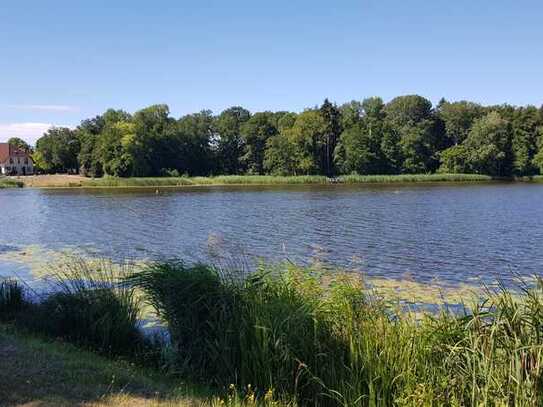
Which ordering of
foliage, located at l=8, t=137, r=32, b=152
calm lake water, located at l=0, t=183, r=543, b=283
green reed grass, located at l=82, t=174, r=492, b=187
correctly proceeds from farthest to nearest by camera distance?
1. foliage, located at l=8, t=137, r=32, b=152
2. green reed grass, located at l=82, t=174, r=492, b=187
3. calm lake water, located at l=0, t=183, r=543, b=283

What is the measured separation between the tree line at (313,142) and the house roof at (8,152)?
1307 cm

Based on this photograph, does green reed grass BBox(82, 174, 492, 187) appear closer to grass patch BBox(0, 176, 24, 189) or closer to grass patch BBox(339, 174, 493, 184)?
grass patch BBox(339, 174, 493, 184)

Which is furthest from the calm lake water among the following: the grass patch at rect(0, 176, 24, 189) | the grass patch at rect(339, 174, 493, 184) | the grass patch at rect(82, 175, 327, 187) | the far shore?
the grass patch at rect(0, 176, 24, 189)

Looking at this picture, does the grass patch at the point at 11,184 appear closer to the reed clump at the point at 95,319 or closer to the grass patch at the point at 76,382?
the reed clump at the point at 95,319

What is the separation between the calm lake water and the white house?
279ft

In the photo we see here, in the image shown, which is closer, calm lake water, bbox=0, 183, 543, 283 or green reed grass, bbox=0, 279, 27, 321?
green reed grass, bbox=0, 279, 27, 321

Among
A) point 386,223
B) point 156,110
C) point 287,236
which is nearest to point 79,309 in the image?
point 287,236

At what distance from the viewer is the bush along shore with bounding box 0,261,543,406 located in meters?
5.58

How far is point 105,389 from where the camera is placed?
6.40 metres

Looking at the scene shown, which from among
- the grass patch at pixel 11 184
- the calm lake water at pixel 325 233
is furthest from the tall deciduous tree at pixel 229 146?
the calm lake water at pixel 325 233

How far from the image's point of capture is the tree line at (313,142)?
341ft

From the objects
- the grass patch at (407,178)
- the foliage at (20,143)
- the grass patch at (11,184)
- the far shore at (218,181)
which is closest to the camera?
the far shore at (218,181)

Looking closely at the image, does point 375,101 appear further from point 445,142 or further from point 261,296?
point 261,296

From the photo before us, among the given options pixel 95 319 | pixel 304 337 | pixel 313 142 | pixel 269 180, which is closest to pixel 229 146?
pixel 313 142
